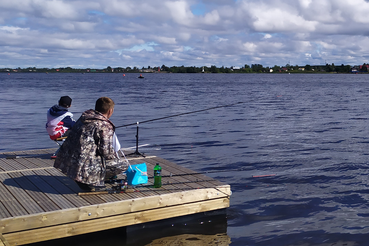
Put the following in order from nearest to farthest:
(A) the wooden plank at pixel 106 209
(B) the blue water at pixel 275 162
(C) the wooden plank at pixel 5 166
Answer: (A) the wooden plank at pixel 106 209 → (B) the blue water at pixel 275 162 → (C) the wooden plank at pixel 5 166

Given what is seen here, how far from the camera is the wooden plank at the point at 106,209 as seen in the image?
5.37 meters

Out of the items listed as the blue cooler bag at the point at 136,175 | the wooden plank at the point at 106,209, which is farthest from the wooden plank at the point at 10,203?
the blue cooler bag at the point at 136,175

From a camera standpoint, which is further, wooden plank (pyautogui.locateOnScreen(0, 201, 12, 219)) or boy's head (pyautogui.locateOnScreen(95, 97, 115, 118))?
boy's head (pyautogui.locateOnScreen(95, 97, 115, 118))

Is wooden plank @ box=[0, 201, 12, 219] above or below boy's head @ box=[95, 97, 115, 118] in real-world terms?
below

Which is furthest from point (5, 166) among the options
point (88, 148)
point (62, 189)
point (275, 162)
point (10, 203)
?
point (275, 162)

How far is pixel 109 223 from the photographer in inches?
237

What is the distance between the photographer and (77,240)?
6418 mm

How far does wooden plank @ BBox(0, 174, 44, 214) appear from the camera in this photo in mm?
5711

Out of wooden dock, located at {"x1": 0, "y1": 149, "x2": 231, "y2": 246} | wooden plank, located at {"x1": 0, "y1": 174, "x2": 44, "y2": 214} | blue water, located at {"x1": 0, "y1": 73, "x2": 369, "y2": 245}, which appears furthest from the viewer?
blue water, located at {"x1": 0, "y1": 73, "x2": 369, "y2": 245}

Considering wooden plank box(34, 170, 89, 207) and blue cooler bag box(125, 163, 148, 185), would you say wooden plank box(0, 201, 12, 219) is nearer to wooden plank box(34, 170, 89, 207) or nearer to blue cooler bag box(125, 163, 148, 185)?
wooden plank box(34, 170, 89, 207)

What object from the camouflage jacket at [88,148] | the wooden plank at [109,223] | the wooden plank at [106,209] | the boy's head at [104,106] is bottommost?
the wooden plank at [109,223]

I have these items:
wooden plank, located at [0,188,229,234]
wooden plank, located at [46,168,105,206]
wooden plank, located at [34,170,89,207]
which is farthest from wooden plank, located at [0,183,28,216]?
wooden plank, located at [46,168,105,206]

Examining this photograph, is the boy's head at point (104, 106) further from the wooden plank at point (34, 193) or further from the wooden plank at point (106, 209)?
the wooden plank at point (34, 193)

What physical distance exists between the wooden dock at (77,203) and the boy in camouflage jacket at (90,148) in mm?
406
